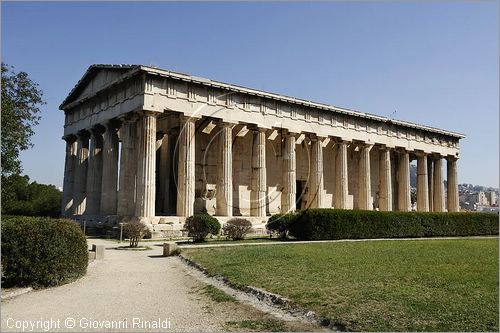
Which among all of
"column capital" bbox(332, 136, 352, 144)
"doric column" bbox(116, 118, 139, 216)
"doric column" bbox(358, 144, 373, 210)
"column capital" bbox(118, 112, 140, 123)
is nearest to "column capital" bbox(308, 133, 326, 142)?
"column capital" bbox(332, 136, 352, 144)

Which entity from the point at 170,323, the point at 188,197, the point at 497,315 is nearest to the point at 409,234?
the point at 188,197

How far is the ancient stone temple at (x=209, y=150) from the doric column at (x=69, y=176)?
0.36ft

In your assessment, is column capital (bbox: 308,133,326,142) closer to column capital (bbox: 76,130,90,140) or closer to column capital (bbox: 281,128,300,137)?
column capital (bbox: 281,128,300,137)

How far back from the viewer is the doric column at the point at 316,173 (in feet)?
120

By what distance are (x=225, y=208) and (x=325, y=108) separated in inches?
498

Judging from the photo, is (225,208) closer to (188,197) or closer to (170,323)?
(188,197)

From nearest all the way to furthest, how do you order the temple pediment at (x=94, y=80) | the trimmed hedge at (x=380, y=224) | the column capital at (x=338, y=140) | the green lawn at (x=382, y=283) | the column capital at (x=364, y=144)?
the green lawn at (x=382, y=283), the trimmed hedge at (x=380, y=224), the temple pediment at (x=94, y=80), the column capital at (x=338, y=140), the column capital at (x=364, y=144)

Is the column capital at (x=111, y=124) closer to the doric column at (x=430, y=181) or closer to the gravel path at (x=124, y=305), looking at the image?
the gravel path at (x=124, y=305)

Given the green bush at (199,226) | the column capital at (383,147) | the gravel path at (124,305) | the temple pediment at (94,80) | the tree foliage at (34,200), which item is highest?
the temple pediment at (94,80)

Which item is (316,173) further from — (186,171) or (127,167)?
(127,167)

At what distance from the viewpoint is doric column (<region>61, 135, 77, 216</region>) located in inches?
1437

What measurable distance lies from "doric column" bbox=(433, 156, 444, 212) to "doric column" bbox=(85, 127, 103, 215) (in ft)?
111

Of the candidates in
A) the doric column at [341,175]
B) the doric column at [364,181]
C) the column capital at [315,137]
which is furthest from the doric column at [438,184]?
the column capital at [315,137]

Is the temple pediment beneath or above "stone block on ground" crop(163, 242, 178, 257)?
above
